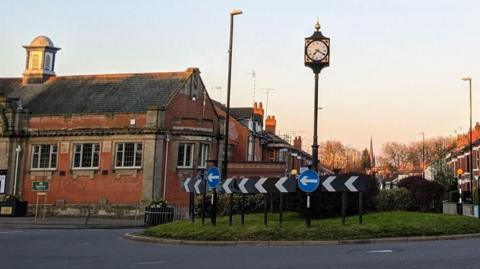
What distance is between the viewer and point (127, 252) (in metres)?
15.0

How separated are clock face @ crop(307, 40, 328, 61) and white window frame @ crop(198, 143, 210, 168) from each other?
894 inches

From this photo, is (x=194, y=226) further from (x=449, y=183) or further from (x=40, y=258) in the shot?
(x=449, y=183)

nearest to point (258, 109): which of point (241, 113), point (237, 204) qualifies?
point (241, 113)

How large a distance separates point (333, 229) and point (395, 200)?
26.6 ft

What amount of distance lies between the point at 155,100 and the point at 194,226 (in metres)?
24.4

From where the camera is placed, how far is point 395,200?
2442cm

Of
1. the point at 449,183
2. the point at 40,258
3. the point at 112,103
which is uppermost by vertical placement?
the point at 112,103

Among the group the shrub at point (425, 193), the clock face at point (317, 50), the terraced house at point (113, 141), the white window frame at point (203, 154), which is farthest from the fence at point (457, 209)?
the terraced house at point (113, 141)

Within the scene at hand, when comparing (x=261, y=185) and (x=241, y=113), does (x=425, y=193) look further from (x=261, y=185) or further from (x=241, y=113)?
(x=241, y=113)

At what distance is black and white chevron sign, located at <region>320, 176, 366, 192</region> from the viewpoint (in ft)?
58.8

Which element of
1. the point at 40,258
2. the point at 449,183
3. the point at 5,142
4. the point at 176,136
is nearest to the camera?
the point at 40,258

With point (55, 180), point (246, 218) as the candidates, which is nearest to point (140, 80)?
point (55, 180)

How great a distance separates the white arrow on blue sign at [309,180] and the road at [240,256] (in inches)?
Answer: 94.4

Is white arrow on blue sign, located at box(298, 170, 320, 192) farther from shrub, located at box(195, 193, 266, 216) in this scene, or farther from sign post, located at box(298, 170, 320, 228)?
shrub, located at box(195, 193, 266, 216)
